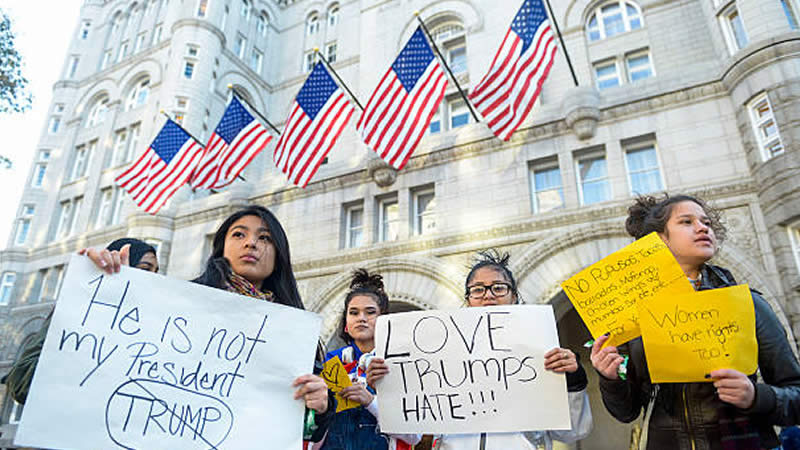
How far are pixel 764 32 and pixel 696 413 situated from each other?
12123mm

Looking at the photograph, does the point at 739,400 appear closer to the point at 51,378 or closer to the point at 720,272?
the point at 720,272

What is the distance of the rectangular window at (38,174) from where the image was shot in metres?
25.8

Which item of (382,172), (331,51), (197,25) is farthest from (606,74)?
(197,25)

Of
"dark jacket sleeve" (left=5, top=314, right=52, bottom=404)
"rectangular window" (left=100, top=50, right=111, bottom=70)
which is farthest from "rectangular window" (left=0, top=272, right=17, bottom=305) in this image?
"dark jacket sleeve" (left=5, top=314, right=52, bottom=404)

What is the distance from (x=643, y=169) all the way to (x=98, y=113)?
2863cm

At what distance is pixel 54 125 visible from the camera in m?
27.6

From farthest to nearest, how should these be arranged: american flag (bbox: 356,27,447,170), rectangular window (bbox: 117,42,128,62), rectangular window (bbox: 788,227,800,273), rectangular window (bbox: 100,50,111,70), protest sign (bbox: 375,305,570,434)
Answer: rectangular window (bbox: 100,50,111,70) → rectangular window (bbox: 117,42,128,62) → american flag (bbox: 356,27,447,170) → rectangular window (bbox: 788,227,800,273) → protest sign (bbox: 375,305,570,434)

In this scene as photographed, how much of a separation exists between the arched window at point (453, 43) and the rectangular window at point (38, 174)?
78.3 feet

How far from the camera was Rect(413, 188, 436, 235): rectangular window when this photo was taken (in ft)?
44.7

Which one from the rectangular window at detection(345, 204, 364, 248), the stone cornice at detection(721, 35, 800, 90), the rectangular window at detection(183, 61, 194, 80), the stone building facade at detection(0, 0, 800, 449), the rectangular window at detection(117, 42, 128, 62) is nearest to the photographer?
the stone cornice at detection(721, 35, 800, 90)

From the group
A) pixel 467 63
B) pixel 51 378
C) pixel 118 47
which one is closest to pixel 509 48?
pixel 467 63

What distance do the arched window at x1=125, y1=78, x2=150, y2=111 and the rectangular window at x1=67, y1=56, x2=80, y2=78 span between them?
7.54 meters

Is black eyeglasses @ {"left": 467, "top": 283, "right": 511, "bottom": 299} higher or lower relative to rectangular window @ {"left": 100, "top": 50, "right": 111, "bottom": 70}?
lower

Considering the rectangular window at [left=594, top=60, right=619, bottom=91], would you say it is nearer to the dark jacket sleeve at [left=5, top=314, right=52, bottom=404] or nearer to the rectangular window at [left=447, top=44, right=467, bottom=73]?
the rectangular window at [left=447, top=44, right=467, bottom=73]
